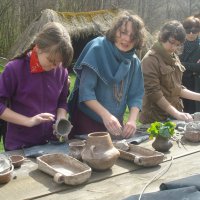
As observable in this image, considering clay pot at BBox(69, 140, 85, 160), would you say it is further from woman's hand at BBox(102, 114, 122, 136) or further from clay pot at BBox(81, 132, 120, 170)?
woman's hand at BBox(102, 114, 122, 136)

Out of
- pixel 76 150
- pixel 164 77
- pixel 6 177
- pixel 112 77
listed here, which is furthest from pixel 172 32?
pixel 6 177

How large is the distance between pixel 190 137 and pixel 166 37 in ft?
3.27

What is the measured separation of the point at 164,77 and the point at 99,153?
1526 mm

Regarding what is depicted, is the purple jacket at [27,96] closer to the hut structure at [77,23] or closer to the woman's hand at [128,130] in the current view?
the woman's hand at [128,130]

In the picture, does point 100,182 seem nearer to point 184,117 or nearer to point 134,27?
point 134,27

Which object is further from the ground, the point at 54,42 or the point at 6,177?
the point at 54,42

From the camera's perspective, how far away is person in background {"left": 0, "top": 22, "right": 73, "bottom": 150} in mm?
2357

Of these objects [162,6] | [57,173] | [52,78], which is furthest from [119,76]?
[162,6]

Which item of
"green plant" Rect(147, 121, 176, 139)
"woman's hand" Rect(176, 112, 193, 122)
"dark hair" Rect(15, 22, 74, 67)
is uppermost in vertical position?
"dark hair" Rect(15, 22, 74, 67)

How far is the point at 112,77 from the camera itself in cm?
274

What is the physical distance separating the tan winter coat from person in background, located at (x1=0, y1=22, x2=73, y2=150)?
3.02 feet

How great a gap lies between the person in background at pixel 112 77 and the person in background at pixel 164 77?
0.38m

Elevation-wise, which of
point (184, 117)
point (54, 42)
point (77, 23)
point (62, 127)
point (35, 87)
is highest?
point (54, 42)

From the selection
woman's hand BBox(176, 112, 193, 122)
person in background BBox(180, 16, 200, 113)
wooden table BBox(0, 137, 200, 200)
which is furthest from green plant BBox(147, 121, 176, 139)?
person in background BBox(180, 16, 200, 113)
